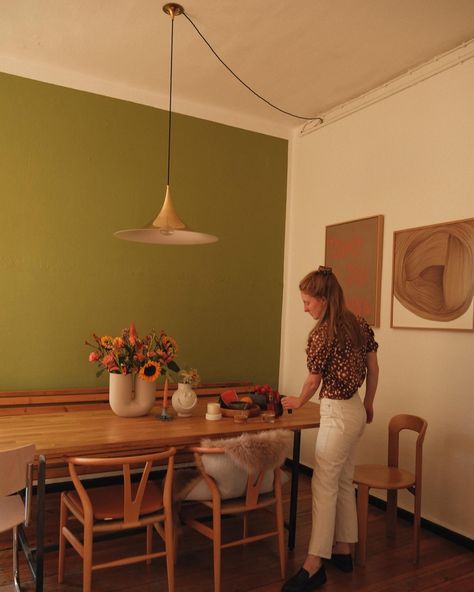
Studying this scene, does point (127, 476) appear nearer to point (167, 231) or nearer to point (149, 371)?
point (149, 371)

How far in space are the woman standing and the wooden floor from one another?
249 mm

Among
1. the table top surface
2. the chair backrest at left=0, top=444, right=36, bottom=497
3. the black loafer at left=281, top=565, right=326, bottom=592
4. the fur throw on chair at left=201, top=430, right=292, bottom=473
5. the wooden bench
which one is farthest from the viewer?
the wooden bench

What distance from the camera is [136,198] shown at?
4.30 meters

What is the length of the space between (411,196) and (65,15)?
2.60 metres

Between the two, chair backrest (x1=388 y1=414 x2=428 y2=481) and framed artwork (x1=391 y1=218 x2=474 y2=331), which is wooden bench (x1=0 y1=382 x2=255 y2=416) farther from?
framed artwork (x1=391 y1=218 x2=474 y2=331)

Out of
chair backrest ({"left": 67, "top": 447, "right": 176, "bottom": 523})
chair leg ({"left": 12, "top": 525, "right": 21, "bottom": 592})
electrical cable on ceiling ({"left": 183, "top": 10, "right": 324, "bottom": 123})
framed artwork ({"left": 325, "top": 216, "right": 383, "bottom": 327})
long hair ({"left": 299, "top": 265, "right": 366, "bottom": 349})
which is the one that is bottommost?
chair leg ({"left": 12, "top": 525, "right": 21, "bottom": 592})

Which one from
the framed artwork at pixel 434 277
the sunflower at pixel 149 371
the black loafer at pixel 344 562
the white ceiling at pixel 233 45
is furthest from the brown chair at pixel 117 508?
the white ceiling at pixel 233 45

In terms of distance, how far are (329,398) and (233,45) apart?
7.88 feet

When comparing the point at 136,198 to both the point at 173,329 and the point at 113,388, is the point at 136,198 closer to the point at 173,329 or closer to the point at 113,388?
the point at 173,329

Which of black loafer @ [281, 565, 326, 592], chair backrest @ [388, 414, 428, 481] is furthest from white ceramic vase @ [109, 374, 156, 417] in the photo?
chair backrest @ [388, 414, 428, 481]

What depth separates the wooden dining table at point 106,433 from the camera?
2.31 meters

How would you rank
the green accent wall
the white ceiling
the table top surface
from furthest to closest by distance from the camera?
the green accent wall → the white ceiling → the table top surface

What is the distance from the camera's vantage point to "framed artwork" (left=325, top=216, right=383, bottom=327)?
4.02 metres

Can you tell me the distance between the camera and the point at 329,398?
9.05ft
